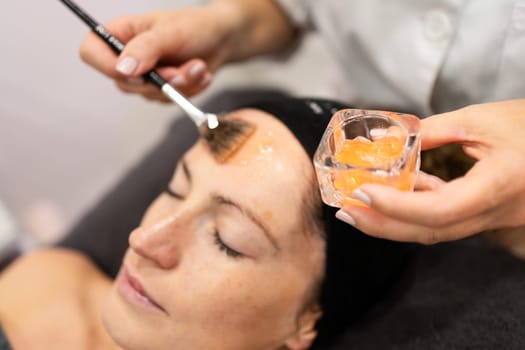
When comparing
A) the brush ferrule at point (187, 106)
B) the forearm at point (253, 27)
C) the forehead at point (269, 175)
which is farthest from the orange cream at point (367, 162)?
the forearm at point (253, 27)

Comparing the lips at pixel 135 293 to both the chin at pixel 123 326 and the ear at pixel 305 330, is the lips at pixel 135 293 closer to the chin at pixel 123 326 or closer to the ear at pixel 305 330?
the chin at pixel 123 326

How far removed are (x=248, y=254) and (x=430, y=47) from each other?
1.50 feet

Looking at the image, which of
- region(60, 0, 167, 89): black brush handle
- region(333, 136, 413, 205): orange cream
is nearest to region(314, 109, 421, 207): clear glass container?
region(333, 136, 413, 205): orange cream

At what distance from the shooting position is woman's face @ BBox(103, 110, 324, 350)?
733mm

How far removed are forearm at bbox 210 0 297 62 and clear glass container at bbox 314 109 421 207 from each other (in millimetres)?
477

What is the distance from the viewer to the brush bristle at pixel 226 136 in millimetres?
756

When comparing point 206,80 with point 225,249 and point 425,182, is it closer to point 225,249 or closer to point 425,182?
point 225,249

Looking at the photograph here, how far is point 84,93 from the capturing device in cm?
136

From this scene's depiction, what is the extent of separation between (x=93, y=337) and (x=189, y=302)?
1.16 feet

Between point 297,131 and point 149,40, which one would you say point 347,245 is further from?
point 149,40

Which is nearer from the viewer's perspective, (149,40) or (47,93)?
(149,40)

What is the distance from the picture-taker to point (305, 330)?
33.6 inches

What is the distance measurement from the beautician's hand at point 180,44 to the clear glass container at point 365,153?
13.5 inches

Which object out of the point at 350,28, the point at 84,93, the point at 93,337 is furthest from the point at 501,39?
the point at 84,93
